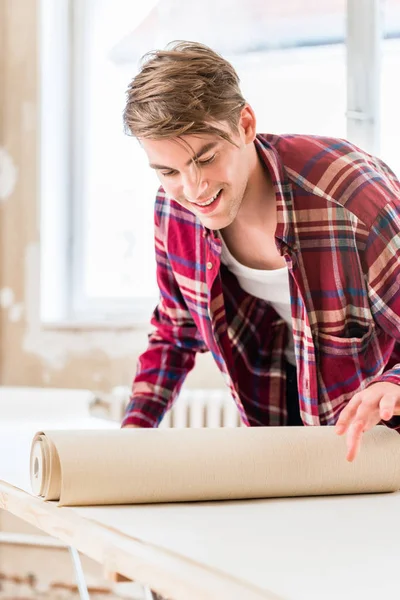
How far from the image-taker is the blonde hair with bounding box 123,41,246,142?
1.18 metres

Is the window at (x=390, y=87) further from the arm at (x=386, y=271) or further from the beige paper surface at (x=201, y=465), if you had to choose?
the beige paper surface at (x=201, y=465)

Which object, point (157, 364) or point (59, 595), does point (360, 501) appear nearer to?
point (157, 364)

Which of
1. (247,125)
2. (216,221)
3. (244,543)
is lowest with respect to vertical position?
(244,543)

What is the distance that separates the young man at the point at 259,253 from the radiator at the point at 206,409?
85cm

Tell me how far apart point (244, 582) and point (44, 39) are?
2471 mm

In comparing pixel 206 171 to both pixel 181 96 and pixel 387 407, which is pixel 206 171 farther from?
pixel 387 407

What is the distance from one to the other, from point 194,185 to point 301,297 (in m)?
0.25

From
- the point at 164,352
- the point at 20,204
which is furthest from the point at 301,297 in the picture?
the point at 20,204

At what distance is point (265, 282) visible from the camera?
1.40 m

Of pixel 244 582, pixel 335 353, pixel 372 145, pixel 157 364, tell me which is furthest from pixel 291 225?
pixel 372 145

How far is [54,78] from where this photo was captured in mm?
2844

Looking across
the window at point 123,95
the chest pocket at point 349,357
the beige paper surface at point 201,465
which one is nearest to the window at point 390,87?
the window at point 123,95

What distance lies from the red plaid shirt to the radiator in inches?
33.8

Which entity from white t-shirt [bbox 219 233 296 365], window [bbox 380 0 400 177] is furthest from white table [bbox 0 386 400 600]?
window [bbox 380 0 400 177]
